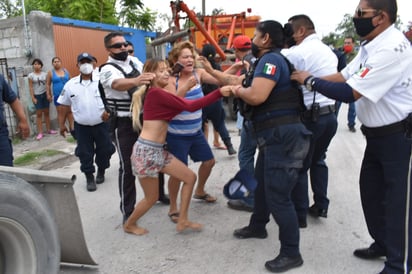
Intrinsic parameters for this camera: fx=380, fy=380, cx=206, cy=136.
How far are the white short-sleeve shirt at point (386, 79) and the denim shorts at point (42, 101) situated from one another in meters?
7.21

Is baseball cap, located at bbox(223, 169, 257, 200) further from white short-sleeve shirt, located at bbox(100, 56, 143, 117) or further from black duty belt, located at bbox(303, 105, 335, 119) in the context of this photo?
white short-sleeve shirt, located at bbox(100, 56, 143, 117)

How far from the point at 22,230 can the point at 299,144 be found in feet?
6.16

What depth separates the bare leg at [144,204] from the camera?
339 cm

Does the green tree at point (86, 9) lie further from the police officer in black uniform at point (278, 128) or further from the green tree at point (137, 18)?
the police officer in black uniform at point (278, 128)

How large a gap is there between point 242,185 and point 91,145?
2.71 meters

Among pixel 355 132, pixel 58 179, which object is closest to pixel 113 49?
pixel 58 179

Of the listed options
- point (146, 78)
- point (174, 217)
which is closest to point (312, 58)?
point (146, 78)

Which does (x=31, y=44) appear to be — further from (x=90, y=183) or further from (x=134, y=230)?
(x=134, y=230)

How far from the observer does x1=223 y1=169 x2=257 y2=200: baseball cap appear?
3176 mm

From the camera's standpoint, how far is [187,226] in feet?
11.8

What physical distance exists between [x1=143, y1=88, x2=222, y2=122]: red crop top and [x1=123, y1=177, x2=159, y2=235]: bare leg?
1.88 feet

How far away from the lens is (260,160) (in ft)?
10.4

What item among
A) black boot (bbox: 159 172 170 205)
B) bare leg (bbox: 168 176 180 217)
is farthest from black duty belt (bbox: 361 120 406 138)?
black boot (bbox: 159 172 170 205)

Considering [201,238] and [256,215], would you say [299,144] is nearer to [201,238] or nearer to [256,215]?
[256,215]
